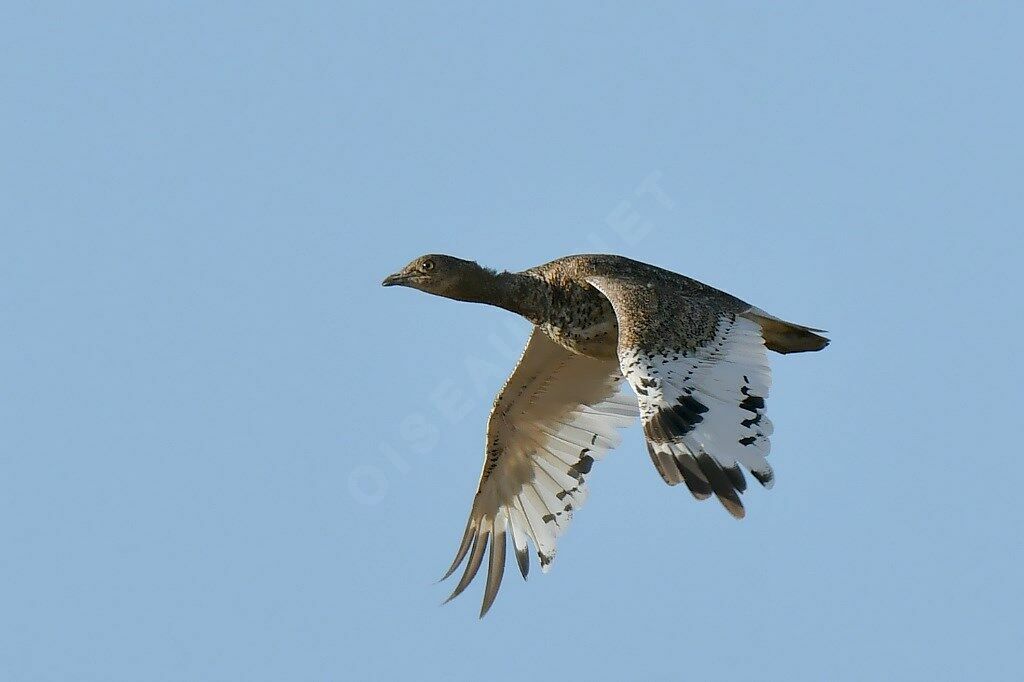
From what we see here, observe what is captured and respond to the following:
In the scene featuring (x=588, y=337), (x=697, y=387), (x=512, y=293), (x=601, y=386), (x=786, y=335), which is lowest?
(x=697, y=387)

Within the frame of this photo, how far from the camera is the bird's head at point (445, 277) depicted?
1816 cm

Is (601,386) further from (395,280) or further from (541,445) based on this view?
(395,280)

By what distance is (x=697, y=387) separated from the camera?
1502 centimetres

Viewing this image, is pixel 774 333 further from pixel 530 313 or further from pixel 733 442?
pixel 733 442

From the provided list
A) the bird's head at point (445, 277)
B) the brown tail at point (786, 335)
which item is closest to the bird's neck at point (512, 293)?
the bird's head at point (445, 277)

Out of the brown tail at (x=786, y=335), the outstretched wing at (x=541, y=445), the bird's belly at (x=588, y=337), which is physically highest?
the brown tail at (x=786, y=335)

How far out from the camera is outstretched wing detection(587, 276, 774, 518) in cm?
1426

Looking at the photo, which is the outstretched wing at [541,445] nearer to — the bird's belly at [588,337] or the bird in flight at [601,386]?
the bird in flight at [601,386]

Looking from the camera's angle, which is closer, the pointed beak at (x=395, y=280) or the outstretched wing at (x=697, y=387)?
the outstretched wing at (x=697, y=387)

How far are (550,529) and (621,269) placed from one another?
3531mm

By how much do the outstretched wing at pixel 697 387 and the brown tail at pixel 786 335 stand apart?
2.91 feet

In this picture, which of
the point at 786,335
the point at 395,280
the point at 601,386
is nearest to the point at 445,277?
the point at 395,280

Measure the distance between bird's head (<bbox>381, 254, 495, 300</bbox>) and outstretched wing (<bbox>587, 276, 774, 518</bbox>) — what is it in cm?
191

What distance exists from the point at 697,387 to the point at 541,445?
509cm
